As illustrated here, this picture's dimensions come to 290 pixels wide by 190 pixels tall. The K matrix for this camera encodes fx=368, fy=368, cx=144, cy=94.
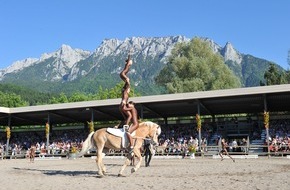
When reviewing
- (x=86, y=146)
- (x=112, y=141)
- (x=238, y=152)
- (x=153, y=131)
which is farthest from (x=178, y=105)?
(x=112, y=141)

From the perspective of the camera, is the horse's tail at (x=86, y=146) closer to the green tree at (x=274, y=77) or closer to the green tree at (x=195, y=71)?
the green tree at (x=195, y=71)

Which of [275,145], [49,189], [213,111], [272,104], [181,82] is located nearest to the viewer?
[49,189]

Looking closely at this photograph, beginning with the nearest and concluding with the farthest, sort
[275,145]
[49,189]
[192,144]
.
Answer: [49,189]
[275,145]
[192,144]

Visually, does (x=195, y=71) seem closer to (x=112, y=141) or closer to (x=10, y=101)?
(x=112, y=141)

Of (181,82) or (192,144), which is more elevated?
(181,82)

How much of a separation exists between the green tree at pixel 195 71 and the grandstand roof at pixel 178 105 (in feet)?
40.3

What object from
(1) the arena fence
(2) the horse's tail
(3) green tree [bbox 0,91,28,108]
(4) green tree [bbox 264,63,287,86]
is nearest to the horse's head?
(2) the horse's tail

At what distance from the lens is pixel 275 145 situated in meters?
26.6

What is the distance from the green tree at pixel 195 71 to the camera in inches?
1940

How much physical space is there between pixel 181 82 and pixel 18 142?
866 inches

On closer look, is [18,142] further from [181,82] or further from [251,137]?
[251,137]

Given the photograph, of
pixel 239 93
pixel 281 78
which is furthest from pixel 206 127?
pixel 281 78

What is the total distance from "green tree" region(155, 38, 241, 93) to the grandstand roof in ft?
40.3

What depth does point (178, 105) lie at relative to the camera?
32.2m
